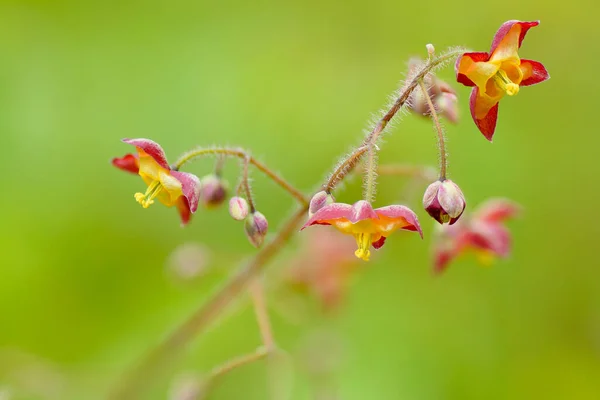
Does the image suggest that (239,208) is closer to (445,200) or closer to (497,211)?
(445,200)

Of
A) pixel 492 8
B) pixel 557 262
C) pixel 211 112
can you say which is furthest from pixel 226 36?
pixel 557 262

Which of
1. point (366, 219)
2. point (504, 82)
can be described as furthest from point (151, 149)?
point (504, 82)

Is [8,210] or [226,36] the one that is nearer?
[8,210]

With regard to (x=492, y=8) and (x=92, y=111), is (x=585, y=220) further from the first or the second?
(x=92, y=111)

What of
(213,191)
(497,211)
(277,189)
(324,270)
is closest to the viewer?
(213,191)

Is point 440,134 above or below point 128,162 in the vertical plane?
below

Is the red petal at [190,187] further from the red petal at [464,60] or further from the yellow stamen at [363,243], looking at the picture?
the red petal at [464,60]
